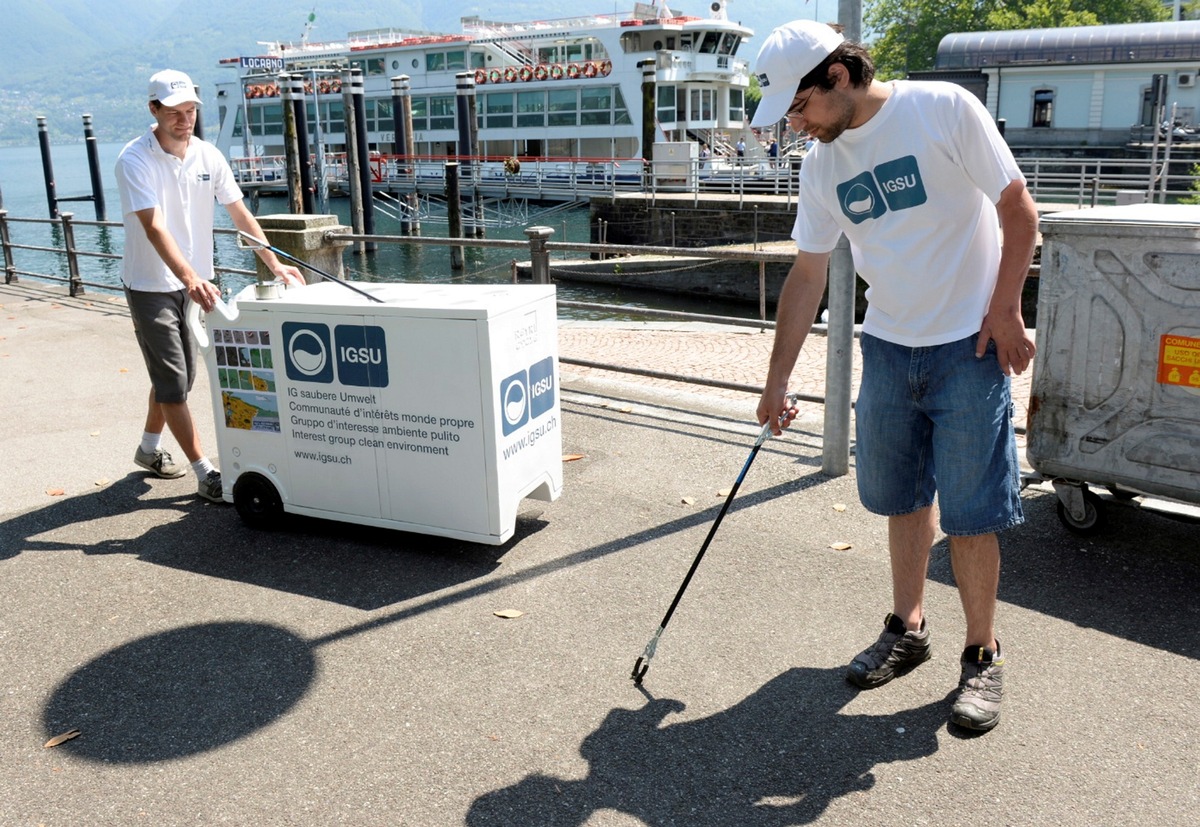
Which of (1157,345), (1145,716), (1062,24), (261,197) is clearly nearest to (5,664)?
(1145,716)

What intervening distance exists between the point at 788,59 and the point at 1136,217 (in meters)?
2.03

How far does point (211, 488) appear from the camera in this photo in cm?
536

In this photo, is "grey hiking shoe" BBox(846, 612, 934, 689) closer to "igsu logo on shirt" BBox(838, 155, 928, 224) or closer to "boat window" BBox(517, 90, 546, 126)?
"igsu logo on shirt" BBox(838, 155, 928, 224)

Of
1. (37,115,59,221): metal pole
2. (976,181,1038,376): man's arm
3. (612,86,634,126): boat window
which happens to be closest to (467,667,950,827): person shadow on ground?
(976,181,1038,376): man's arm

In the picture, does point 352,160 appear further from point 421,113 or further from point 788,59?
point 788,59

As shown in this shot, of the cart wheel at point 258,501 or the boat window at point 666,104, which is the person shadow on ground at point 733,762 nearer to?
the cart wheel at point 258,501

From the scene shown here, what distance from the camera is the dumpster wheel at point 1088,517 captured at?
14.9 ft

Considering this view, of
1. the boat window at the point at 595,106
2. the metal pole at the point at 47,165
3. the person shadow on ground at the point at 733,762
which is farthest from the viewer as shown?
the metal pole at the point at 47,165

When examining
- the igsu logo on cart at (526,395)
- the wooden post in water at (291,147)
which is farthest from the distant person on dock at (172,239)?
the wooden post in water at (291,147)

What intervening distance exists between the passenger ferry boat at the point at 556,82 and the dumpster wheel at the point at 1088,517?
36865mm

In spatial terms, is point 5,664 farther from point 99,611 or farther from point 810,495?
point 810,495

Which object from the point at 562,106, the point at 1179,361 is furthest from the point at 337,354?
the point at 562,106

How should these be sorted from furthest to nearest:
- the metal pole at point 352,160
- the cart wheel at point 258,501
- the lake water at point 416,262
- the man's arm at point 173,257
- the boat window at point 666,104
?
the boat window at point 666,104
the metal pole at point 352,160
the lake water at point 416,262
the cart wheel at point 258,501
the man's arm at point 173,257

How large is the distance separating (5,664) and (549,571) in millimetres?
2039
